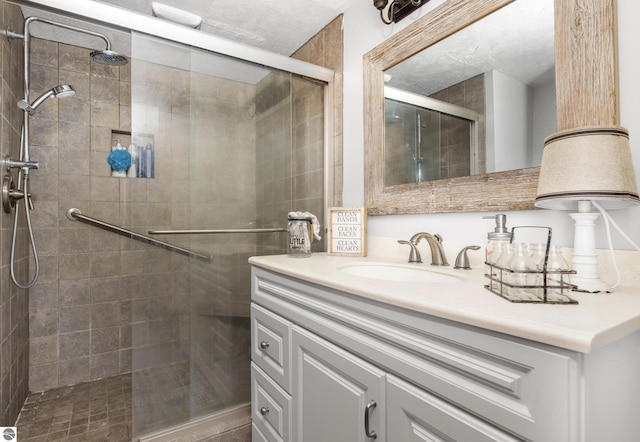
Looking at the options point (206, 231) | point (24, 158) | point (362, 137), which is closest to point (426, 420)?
point (206, 231)

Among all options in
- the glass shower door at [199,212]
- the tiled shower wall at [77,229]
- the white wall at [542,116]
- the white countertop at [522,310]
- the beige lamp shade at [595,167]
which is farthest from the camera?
the tiled shower wall at [77,229]

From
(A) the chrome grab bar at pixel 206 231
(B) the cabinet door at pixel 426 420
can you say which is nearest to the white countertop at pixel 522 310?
(B) the cabinet door at pixel 426 420

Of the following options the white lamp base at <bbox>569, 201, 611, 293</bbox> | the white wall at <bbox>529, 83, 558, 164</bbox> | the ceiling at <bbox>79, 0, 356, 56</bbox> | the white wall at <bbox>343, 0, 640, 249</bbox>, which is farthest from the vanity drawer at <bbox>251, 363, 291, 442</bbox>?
the ceiling at <bbox>79, 0, 356, 56</bbox>

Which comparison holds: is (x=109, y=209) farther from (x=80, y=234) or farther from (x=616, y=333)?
(x=616, y=333)

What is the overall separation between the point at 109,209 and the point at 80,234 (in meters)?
0.24

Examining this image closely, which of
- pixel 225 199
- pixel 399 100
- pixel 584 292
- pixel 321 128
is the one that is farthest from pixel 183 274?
pixel 584 292

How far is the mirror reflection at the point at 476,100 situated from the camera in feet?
3.43

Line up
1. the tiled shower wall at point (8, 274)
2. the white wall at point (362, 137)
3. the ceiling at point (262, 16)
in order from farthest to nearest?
the ceiling at point (262, 16) → the tiled shower wall at point (8, 274) → the white wall at point (362, 137)

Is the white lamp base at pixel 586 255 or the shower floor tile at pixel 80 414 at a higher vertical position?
the white lamp base at pixel 586 255

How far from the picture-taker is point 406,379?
0.73 meters

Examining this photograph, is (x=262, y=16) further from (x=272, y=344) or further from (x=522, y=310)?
(x=522, y=310)

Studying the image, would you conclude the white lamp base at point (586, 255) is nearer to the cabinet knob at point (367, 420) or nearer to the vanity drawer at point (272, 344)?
the cabinet knob at point (367, 420)

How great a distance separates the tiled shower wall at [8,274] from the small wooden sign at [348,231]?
1564 mm

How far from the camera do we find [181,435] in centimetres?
149
